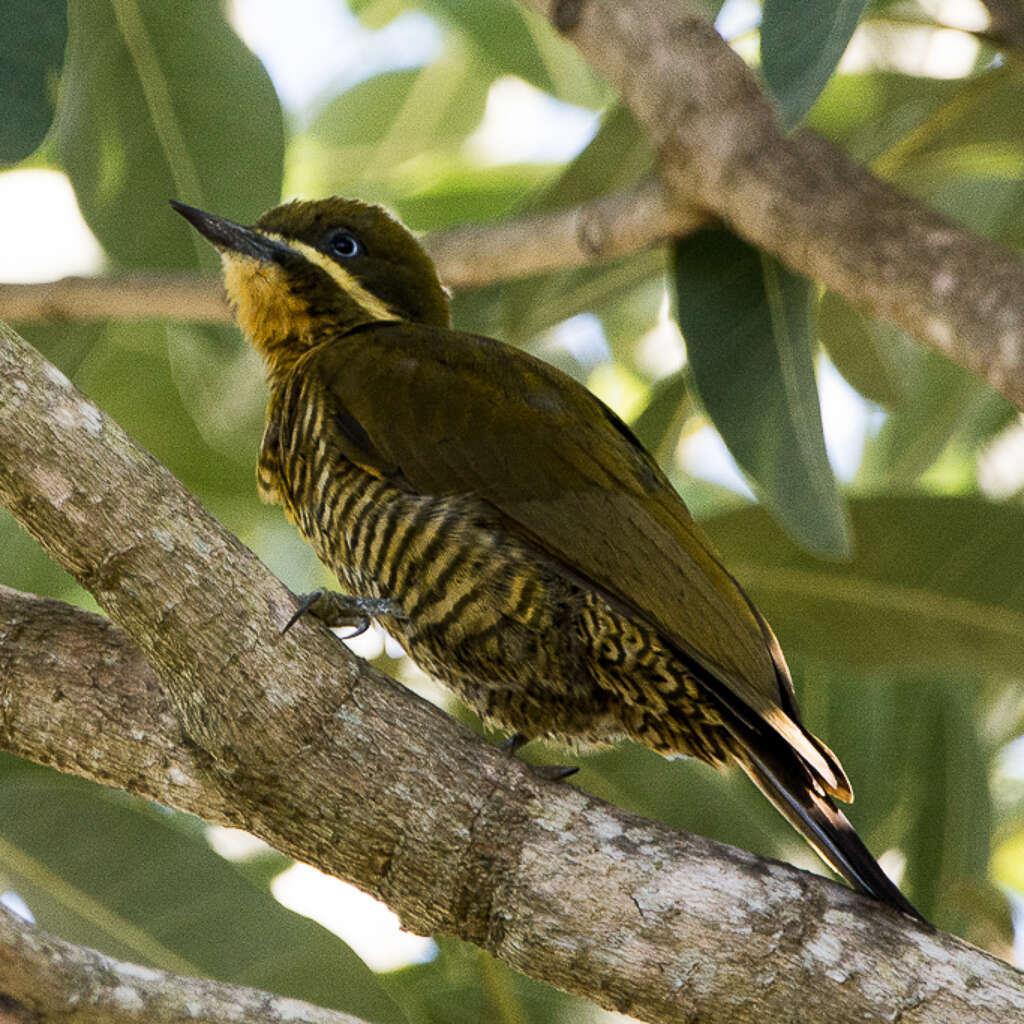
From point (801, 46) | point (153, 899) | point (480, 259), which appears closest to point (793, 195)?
point (801, 46)

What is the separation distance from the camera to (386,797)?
214 centimetres

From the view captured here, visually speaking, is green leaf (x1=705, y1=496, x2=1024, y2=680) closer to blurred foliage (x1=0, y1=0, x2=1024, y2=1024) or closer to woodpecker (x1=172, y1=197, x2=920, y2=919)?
blurred foliage (x1=0, y1=0, x2=1024, y2=1024)

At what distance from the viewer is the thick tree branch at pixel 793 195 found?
243cm

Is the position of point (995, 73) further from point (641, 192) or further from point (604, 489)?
point (604, 489)

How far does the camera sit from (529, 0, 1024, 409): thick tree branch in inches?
95.7

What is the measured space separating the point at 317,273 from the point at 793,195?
1.15 m

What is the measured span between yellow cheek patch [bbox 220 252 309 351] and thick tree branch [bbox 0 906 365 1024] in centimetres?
180

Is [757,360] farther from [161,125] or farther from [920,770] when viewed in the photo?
[161,125]

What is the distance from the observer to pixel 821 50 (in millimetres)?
2203

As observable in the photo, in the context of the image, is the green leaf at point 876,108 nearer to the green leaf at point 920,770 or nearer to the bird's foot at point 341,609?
the green leaf at point 920,770

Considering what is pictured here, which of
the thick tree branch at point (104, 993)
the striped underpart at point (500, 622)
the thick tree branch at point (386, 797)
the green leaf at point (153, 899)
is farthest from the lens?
the green leaf at point (153, 899)

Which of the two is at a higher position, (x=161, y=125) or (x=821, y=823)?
(x=161, y=125)

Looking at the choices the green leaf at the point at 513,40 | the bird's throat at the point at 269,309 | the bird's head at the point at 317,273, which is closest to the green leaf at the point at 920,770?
the bird's head at the point at 317,273

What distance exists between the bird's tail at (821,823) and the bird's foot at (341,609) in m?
0.68
